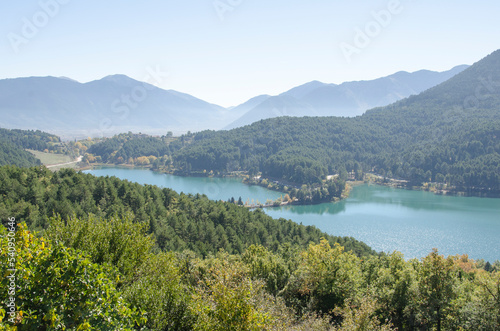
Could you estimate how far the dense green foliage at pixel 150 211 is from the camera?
3014 centimetres

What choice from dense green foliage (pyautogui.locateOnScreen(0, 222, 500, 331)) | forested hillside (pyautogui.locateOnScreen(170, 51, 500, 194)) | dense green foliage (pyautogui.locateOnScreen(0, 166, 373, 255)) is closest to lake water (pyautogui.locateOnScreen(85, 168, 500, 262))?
Result: forested hillside (pyautogui.locateOnScreen(170, 51, 500, 194))

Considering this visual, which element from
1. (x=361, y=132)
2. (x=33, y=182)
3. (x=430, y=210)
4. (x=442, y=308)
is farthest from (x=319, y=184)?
(x=442, y=308)

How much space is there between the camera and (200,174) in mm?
119000

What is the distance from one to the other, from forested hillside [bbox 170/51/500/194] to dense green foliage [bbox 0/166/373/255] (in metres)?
56.4

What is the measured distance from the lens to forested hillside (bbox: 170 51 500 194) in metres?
98.8

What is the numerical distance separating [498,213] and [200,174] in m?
84.6

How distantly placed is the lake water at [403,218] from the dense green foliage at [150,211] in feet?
47.1

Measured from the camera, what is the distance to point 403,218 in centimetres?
6384

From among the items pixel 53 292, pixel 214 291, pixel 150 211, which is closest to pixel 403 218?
pixel 150 211

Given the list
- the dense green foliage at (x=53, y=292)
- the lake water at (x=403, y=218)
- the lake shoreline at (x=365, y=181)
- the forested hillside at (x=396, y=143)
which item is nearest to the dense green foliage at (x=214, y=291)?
the dense green foliage at (x=53, y=292)

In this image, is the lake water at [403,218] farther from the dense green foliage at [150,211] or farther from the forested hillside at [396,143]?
the dense green foliage at [150,211]

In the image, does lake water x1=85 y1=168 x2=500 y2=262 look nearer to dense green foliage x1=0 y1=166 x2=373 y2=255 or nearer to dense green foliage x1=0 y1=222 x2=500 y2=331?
dense green foliage x1=0 y1=166 x2=373 y2=255

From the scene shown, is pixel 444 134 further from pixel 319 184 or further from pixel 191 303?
pixel 191 303

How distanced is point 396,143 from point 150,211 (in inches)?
Answer: 4608
